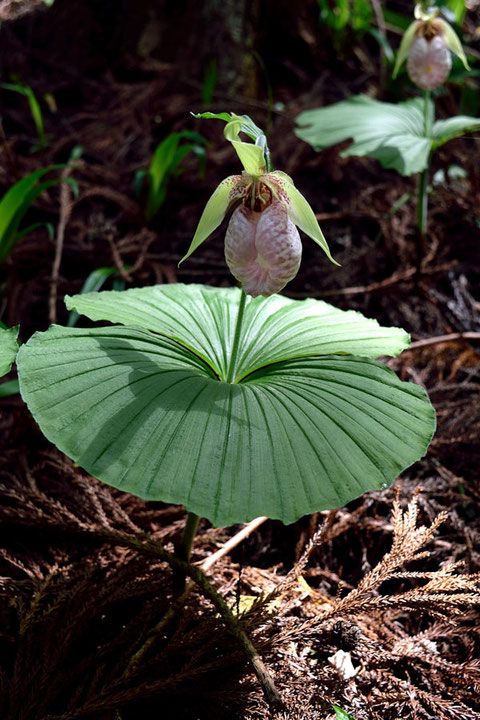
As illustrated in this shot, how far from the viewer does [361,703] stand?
1088mm

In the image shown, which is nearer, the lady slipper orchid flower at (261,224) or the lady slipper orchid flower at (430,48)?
the lady slipper orchid flower at (261,224)

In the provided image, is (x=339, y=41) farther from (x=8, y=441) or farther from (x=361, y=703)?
(x=361, y=703)

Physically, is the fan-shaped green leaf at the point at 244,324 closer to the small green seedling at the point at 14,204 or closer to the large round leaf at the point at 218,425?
the large round leaf at the point at 218,425

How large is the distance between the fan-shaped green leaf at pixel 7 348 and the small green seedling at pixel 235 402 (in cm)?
2

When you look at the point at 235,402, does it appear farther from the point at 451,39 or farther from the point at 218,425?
the point at 451,39

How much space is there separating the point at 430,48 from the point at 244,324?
1.72 m

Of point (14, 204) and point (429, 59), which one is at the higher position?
point (429, 59)

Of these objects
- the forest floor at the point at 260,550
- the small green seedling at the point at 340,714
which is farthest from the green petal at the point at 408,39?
the small green seedling at the point at 340,714

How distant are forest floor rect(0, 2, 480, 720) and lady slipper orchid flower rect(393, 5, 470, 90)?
1.90ft

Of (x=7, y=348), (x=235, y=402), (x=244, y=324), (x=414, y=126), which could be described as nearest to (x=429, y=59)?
(x=414, y=126)

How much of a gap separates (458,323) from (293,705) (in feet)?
5.88

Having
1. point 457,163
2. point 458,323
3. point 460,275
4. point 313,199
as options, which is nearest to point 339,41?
point 457,163

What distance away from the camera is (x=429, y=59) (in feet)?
7.80

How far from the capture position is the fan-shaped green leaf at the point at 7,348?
111 cm
